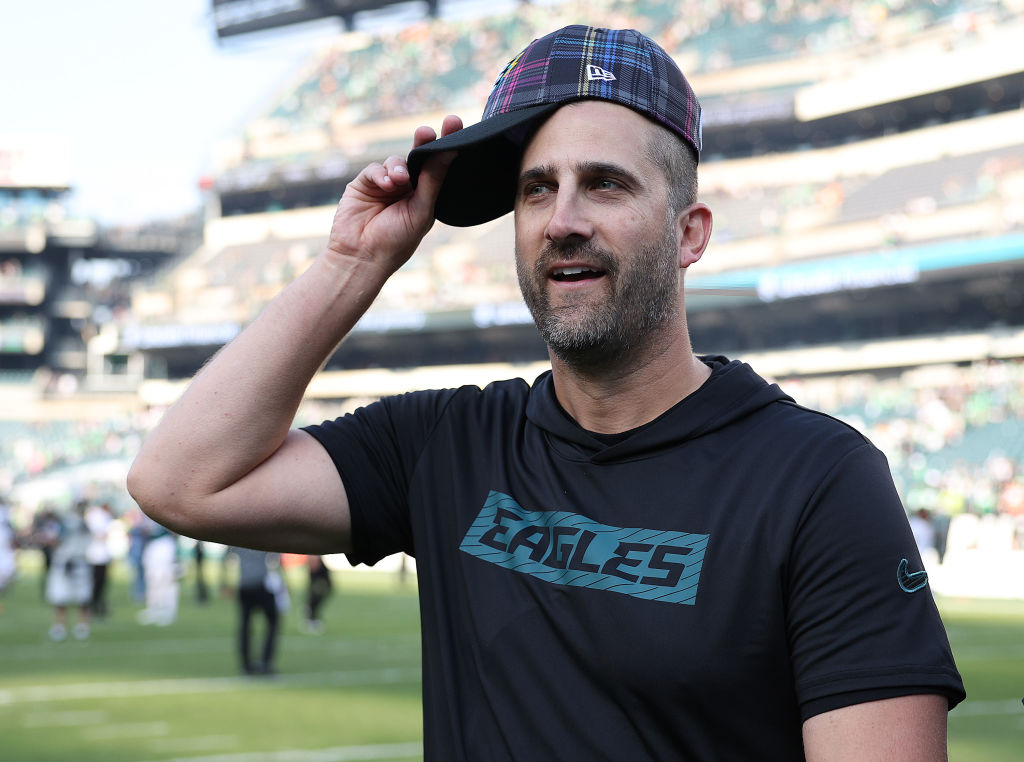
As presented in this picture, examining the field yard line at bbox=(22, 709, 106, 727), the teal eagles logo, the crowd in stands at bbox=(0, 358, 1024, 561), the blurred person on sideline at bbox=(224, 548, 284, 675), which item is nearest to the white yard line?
the field yard line at bbox=(22, 709, 106, 727)

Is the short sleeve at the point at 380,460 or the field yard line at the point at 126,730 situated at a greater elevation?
the short sleeve at the point at 380,460

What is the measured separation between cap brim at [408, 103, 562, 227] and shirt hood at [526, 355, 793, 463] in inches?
21.4

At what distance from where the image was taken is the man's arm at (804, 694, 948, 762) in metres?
1.69

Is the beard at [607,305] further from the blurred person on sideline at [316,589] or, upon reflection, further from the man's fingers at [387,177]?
the blurred person on sideline at [316,589]

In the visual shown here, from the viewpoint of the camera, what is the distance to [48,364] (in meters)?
62.6

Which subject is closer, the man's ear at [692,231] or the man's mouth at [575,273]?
the man's mouth at [575,273]

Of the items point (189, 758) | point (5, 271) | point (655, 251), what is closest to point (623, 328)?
point (655, 251)

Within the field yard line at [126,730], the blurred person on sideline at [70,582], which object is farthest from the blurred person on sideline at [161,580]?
the field yard line at [126,730]

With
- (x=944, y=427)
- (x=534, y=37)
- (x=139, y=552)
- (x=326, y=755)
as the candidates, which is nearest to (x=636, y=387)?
(x=326, y=755)

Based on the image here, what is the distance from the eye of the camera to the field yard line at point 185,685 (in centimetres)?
1109

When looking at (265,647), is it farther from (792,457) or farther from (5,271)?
(5,271)

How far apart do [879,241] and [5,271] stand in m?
46.9

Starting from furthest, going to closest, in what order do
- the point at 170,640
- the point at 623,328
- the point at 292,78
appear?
1. the point at 292,78
2. the point at 170,640
3. the point at 623,328

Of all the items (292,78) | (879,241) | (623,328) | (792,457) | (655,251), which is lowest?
(792,457)
